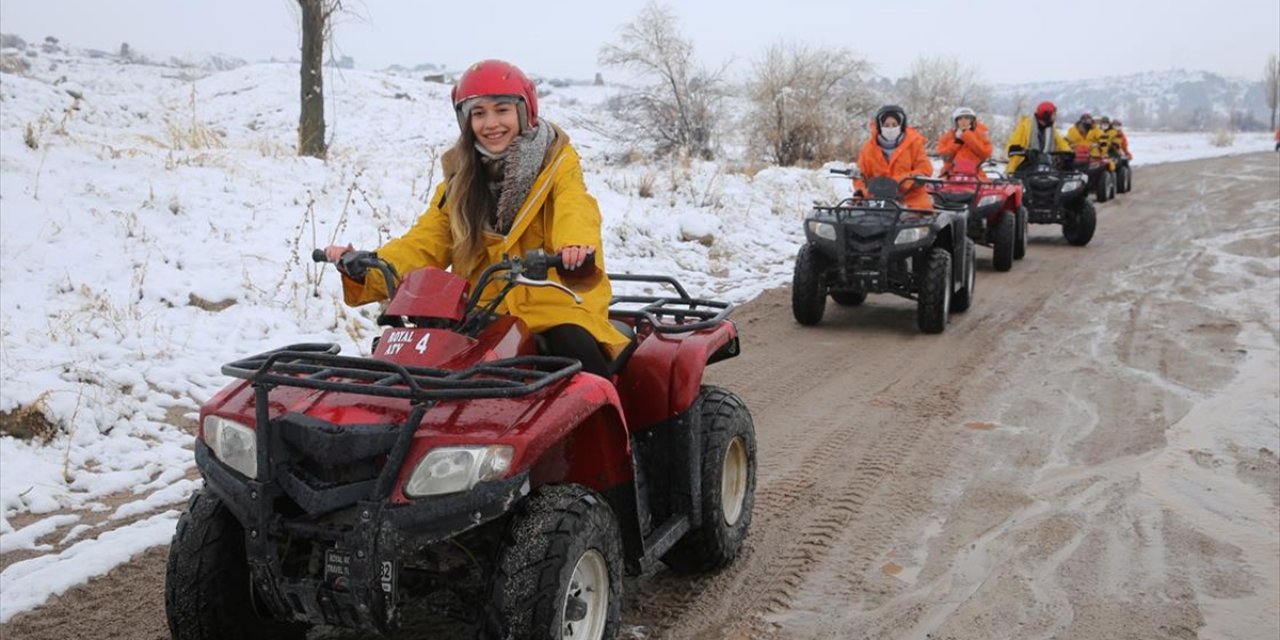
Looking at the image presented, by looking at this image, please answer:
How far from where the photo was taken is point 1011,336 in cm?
951

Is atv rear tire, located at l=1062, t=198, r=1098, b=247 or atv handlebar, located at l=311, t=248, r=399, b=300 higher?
atv rear tire, located at l=1062, t=198, r=1098, b=247

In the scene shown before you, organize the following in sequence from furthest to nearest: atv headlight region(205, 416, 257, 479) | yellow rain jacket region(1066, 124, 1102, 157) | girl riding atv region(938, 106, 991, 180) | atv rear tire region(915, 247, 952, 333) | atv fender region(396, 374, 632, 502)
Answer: yellow rain jacket region(1066, 124, 1102, 157) < girl riding atv region(938, 106, 991, 180) < atv rear tire region(915, 247, 952, 333) < atv headlight region(205, 416, 257, 479) < atv fender region(396, 374, 632, 502)

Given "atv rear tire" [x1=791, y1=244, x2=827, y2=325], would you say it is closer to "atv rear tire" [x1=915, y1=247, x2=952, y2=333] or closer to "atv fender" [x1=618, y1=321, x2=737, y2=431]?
"atv rear tire" [x1=915, y1=247, x2=952, y2=333]

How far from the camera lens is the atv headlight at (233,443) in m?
3.17

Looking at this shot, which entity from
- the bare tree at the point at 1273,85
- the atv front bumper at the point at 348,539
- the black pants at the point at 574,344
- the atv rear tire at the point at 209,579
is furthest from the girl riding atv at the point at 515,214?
the bare tree at the point at 1273,85

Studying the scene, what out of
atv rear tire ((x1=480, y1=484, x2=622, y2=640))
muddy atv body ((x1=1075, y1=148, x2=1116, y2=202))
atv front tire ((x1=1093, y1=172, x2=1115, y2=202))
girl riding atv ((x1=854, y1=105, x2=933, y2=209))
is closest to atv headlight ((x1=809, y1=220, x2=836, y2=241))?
girl riding atv ((x1=854, y1=105, x2=933, y2=209))

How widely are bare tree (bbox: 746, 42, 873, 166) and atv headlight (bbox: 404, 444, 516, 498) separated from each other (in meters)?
21.1

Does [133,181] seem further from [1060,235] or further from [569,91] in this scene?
[569,91]

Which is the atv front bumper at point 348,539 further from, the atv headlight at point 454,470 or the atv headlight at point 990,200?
the atv headlight at point 990,200

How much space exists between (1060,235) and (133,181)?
13.7 meters

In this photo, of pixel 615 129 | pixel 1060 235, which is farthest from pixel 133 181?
pixel 615 129

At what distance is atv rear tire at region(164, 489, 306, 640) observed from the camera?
3.20 m

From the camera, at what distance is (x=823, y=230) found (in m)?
9.66

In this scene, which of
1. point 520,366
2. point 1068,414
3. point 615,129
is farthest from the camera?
point 615,129
